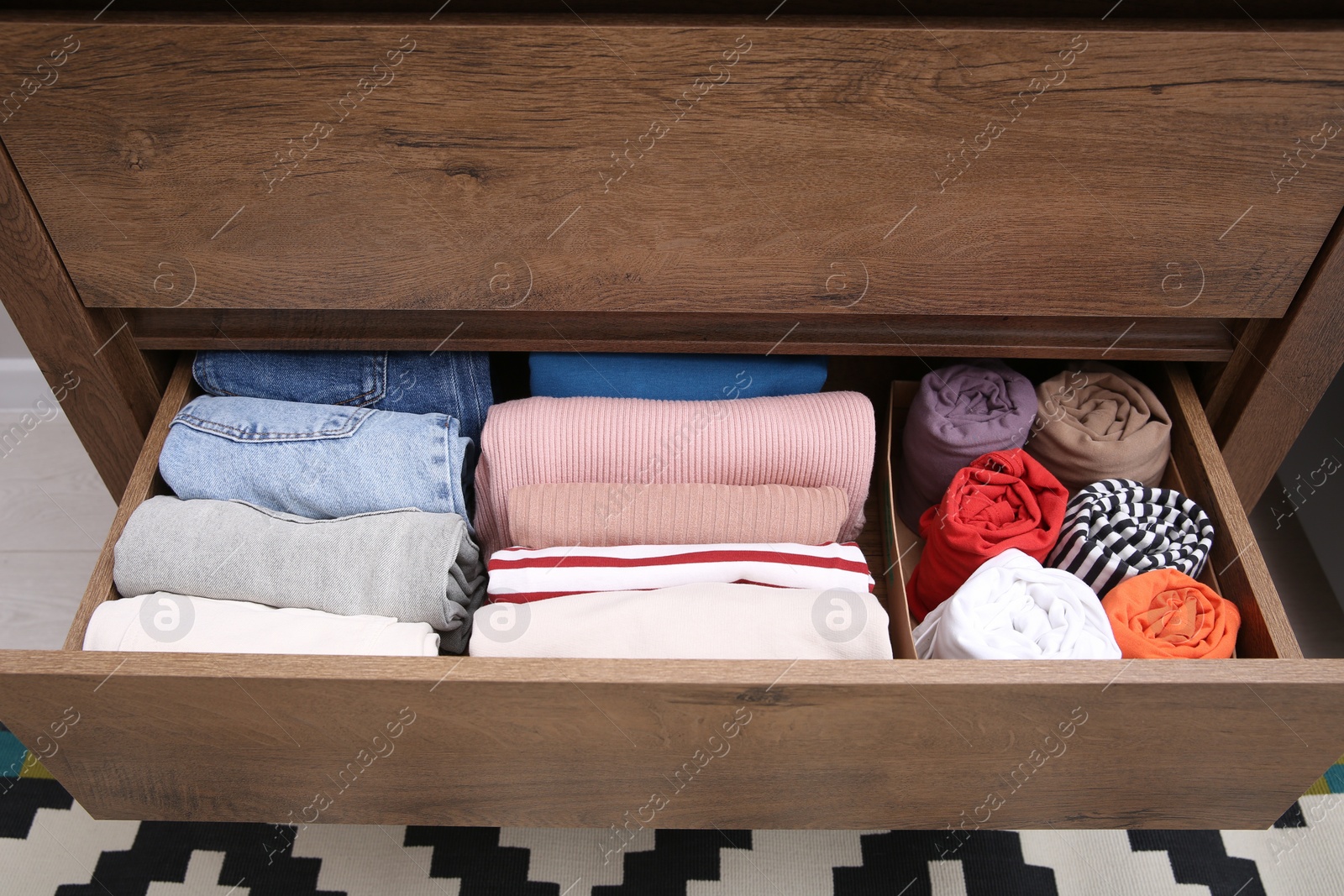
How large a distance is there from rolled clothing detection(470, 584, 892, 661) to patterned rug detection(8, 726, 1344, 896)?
0.36 metres

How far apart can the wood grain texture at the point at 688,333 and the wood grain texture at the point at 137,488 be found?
0.06m

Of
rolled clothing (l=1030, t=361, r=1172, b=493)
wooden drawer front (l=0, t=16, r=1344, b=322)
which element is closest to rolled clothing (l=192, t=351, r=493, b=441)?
wooden drawer front (l=0, t=16, r=1344, b=322)

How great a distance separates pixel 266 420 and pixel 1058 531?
0.71m

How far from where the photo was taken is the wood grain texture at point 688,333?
0.82 meters

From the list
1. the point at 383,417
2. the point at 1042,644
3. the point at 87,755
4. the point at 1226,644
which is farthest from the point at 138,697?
the point at 1226,644

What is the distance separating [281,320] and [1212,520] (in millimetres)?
833

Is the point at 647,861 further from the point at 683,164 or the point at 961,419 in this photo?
the point at 683,164

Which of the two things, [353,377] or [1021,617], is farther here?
[353,377]

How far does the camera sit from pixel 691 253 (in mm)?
732

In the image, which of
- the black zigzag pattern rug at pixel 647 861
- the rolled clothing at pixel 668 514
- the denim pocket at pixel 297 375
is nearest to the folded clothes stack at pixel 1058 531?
the rolled clothing at pixel 668 514

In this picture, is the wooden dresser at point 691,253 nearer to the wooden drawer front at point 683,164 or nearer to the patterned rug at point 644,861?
the wooden drawer front at point 683,164

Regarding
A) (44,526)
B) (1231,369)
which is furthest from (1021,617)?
(44,526)

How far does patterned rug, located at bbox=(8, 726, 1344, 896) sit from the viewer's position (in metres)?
0.97

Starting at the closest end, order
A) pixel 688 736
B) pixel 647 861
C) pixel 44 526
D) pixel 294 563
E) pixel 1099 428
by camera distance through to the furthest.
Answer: pixel 688 736 → pixel 294 563 → pixel 1099 428 → pixel 647 861 → pixel 44 526
